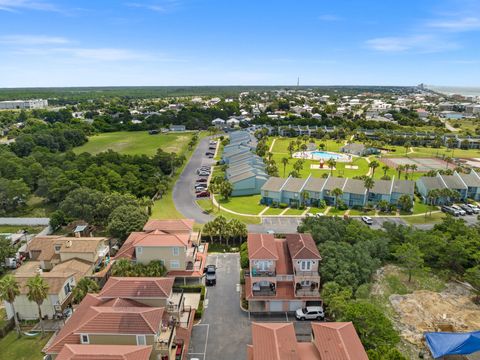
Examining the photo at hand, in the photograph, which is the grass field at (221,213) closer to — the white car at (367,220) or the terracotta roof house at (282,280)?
the white car at (367,220)

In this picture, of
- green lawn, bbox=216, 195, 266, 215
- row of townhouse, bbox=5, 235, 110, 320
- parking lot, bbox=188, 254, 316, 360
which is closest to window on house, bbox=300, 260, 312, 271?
parking lot, bbox=188, 254, 316, 360

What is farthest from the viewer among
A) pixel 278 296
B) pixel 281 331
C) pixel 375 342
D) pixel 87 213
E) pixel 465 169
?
pixel 465 169

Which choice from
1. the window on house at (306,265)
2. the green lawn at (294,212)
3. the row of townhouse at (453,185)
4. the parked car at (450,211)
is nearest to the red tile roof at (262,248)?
the window on house at (306,265)

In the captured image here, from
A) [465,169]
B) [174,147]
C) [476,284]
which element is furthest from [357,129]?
[476,284]

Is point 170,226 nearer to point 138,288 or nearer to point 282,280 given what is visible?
point 138,288

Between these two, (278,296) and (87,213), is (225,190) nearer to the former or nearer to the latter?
(87,213)
